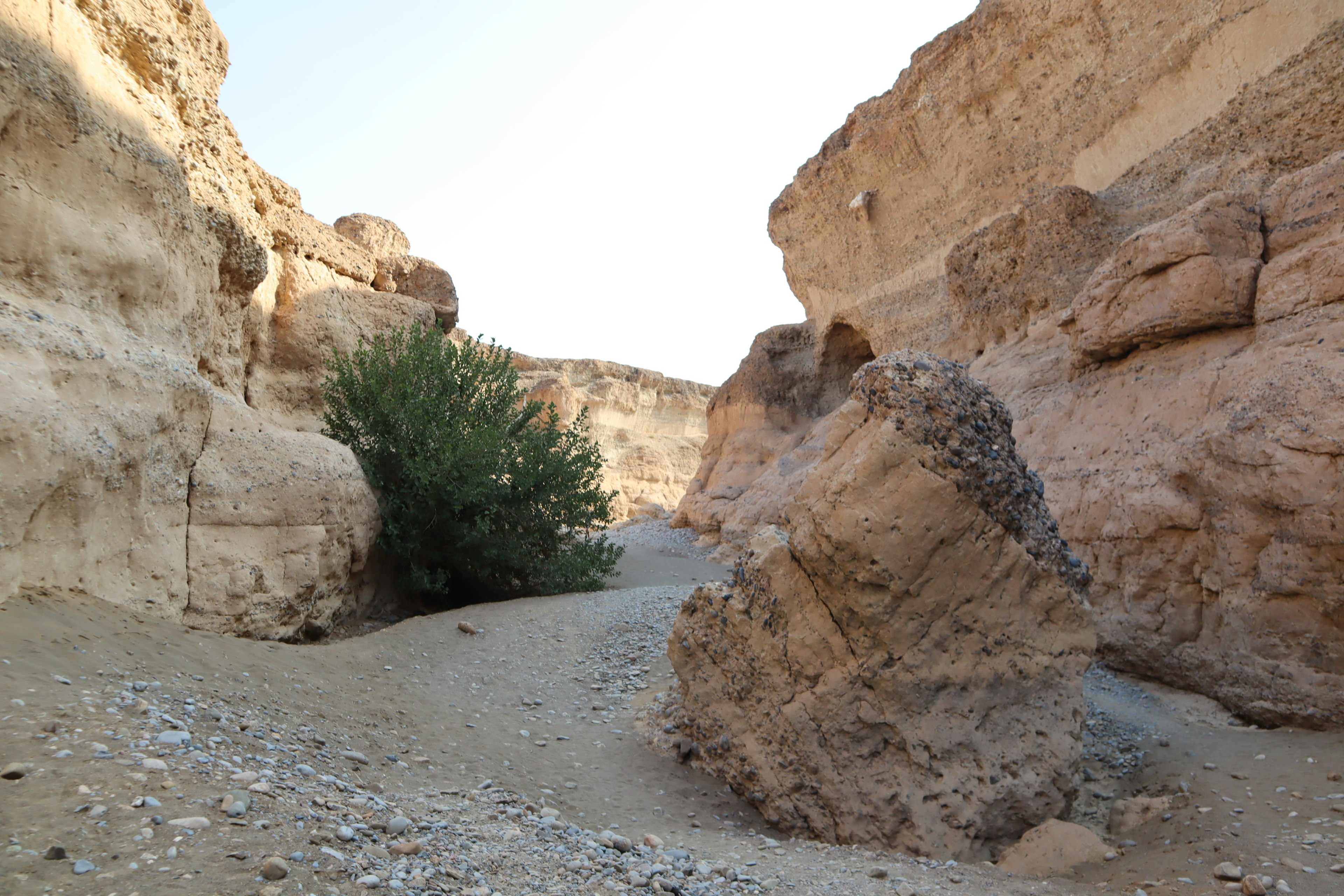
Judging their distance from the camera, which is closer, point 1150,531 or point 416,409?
point 1150,531

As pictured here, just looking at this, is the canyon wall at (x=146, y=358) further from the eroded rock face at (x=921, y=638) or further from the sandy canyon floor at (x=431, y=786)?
the eroded rock face at (x=921, y=638)

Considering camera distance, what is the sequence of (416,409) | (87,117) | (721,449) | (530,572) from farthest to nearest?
(721,449) → (530,572) → (416,409) → (87,117)

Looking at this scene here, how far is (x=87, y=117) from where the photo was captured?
5043 millimetres

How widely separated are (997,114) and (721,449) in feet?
28.6

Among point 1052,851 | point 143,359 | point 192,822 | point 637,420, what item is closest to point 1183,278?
point 1052,851

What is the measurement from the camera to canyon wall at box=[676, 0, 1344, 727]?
4.85 metres

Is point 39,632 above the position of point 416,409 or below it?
below

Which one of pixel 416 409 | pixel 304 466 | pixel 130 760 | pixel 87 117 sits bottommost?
pixel 130 760

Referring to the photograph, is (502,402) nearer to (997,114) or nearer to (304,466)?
(304,466)

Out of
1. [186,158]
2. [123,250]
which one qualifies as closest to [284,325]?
[186,158]

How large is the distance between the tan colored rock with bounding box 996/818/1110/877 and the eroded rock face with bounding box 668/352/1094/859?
0.10 metres

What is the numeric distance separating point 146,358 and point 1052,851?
6152 mm

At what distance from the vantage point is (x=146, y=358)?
5.06 m

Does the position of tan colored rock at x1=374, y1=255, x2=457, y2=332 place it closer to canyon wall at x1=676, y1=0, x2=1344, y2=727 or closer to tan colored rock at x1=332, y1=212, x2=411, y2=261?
tan colored rock at x1=332, y1=212, x2=411, y2=261
